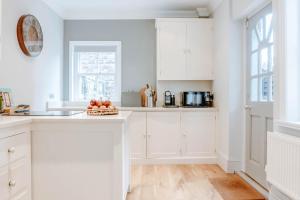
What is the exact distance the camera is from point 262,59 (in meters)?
3.16

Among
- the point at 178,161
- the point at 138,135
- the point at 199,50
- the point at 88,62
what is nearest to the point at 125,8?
the point at 88,62

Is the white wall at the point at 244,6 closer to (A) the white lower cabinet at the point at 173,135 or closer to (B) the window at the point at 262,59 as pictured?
(B) the window at the point at 262,59

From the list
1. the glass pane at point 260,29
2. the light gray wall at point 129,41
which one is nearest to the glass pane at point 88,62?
the light gray wall at point 129,41

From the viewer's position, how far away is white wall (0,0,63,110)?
2.93m

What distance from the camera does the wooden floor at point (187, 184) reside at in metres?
2.85

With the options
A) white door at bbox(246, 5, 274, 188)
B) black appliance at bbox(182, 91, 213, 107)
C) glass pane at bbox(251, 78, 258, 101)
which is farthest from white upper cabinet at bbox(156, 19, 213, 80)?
glass pane at bbox(251, 78, 258, 101)

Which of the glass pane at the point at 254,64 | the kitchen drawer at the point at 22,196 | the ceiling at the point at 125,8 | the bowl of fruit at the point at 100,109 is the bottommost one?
the kitchen drawer at the point at 22,196

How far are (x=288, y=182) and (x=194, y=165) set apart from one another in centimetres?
209

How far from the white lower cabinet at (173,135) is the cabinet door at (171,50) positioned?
0.71 metres

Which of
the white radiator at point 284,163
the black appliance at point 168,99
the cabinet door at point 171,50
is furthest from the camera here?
the black appliance at point 168,99

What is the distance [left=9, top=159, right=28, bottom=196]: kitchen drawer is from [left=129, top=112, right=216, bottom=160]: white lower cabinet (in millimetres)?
2300

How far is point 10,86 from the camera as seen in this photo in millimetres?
2988

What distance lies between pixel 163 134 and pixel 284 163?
2232 mm

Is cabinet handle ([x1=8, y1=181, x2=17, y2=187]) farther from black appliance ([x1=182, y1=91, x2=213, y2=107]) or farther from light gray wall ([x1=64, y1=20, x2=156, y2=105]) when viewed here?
black appliance ([x1=182, y1=91, x2=213, y2=107])
